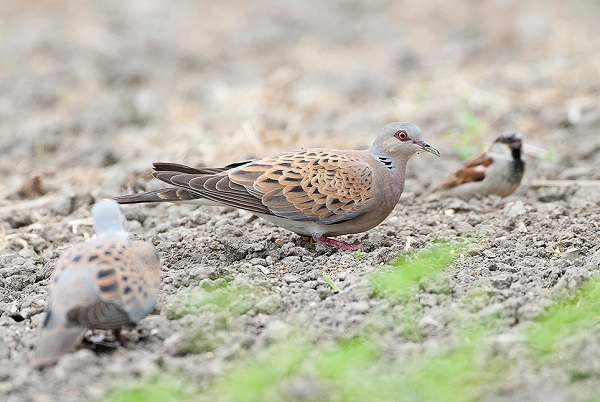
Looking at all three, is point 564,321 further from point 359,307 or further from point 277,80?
point 277,80

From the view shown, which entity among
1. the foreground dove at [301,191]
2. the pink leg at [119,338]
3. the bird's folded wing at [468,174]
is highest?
the bird's folded wing at [468,174]

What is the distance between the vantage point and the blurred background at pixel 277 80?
9.20 metres

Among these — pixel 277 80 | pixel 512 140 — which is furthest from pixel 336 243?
pixel 277 80

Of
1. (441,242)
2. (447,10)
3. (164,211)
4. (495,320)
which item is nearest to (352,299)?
(495,320)

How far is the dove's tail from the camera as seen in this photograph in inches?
161

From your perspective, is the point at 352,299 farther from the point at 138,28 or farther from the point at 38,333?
the point at 138,28

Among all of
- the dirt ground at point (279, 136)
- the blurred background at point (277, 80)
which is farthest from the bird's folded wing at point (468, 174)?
the blurred background at point (277, 80)

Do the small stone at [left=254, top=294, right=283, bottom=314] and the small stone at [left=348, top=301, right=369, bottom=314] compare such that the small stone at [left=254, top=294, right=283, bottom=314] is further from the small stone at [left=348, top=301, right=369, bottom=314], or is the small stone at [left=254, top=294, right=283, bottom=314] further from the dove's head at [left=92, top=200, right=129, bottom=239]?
the dove's head at [left=92, top=200, right=129, bottom=239]

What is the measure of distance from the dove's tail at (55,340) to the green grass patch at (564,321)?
2064 millimetres

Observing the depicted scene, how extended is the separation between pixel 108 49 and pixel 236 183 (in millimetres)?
8072

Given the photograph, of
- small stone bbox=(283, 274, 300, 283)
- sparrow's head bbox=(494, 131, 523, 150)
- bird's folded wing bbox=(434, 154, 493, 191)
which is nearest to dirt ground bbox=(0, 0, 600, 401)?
small stone bbox=(283, 274, 300, 283)

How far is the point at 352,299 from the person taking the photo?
16.2 feet

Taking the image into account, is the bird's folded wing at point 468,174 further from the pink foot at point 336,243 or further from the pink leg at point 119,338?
the pink leg at point 119,338

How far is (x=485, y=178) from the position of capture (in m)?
7.77
